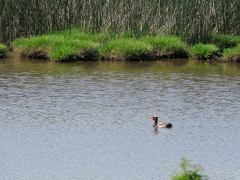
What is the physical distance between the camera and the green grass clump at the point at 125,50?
21.3 m

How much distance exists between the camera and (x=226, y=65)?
21453 millimetres

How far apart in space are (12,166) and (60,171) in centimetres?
67

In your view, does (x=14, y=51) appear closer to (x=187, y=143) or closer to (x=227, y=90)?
(x=227, y=90)

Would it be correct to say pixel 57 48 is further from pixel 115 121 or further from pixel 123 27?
pixel 115 121

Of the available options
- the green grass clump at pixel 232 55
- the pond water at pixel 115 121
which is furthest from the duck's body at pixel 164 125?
the green grass clump at pixel 232 55

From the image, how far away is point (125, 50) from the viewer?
21.5 metres

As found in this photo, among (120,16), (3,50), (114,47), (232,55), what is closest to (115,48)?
(114,47)

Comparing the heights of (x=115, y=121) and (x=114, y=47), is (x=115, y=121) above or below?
below

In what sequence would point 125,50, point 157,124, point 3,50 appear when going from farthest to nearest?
point 3,50
point 125,50
point 157,124

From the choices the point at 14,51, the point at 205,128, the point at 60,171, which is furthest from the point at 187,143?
the point at 14,51

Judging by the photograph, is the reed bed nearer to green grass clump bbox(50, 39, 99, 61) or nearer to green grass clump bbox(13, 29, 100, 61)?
green grass clump bbox(13, 29, 100, 61)

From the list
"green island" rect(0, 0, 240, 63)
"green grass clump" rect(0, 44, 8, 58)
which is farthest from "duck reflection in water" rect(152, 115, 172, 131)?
"green grass clump" rect(0, 44, 8, 58)

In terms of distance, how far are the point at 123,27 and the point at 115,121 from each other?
10214 mm

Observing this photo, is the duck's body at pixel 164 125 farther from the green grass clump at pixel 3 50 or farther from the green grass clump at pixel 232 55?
the green grass clump at pixel 3 50
